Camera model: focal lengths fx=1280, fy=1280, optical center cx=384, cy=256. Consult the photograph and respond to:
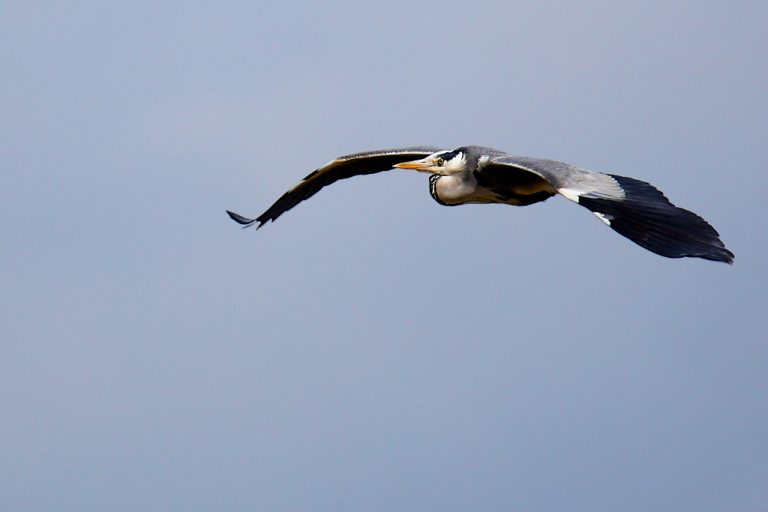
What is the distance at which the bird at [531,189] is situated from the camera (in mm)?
9805

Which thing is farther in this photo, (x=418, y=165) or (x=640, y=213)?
(x=418, y=165)

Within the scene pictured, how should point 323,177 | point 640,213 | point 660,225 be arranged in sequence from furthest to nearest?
1. point 323,177
2. point 640,213
3. point 660,225

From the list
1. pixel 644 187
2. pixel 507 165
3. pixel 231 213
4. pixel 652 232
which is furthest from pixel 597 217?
pixel 231 213

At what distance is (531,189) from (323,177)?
11.4 feet

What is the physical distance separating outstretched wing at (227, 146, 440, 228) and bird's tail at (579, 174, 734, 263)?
5220 mm

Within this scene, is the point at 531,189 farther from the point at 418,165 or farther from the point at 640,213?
the point at 640,213

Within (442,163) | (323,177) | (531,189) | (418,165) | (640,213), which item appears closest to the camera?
(640,213)

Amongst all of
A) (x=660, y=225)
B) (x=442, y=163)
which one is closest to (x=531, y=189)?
(x=442, y=163)

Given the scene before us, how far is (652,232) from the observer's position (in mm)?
9922

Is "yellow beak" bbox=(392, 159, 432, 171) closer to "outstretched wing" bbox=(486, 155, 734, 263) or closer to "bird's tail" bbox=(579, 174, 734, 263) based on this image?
"outstretched wing" bbox=(486, 155, 734, 263)

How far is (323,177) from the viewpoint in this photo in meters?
15.8

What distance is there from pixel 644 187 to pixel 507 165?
182 centimetres

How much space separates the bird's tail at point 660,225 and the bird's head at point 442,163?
3.10m

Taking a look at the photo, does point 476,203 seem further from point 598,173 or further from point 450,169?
point 598,173
